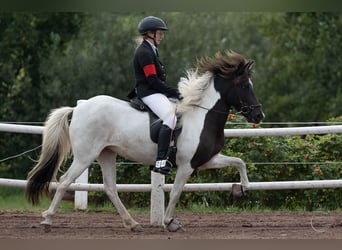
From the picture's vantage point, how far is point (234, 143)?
892cm

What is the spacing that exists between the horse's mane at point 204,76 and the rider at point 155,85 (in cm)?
14

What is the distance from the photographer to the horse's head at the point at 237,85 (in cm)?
650

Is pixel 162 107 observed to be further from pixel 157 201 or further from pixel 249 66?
pixel 157 201

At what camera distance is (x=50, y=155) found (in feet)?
21.2

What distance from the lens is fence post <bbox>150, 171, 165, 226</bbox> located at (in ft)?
23.4

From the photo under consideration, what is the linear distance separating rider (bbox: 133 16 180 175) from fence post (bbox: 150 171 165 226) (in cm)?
94

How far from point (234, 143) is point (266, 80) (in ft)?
68.3

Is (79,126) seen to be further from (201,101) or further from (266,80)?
(266,80)

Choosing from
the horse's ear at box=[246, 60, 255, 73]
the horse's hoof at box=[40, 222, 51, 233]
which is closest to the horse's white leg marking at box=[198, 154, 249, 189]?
the horse's ear at box=[246, 60, 255, 73]

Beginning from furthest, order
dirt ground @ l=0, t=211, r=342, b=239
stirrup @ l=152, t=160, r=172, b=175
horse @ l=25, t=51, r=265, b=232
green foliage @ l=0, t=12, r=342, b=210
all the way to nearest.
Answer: green foliage @ l=0, t=12, r=342, b=210 < horse @ l=25, t=51, r=265, b=232 < stirrup @ l=152, t=160, r=172, b=175 < dirt ground @ l=0, t=211, r=342, b=239

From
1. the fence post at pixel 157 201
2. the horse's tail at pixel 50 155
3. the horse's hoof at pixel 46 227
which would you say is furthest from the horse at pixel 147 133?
the fence post at pixel 157 201

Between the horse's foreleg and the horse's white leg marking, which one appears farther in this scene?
the horse's white leg marking

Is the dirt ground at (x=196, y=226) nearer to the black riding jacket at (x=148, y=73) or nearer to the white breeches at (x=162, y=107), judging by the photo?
the white breeches at (x=162, y=107)

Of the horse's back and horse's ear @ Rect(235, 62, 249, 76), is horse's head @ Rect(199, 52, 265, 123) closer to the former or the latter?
horse's ear @ Rect(235, 62, 249, 76)
